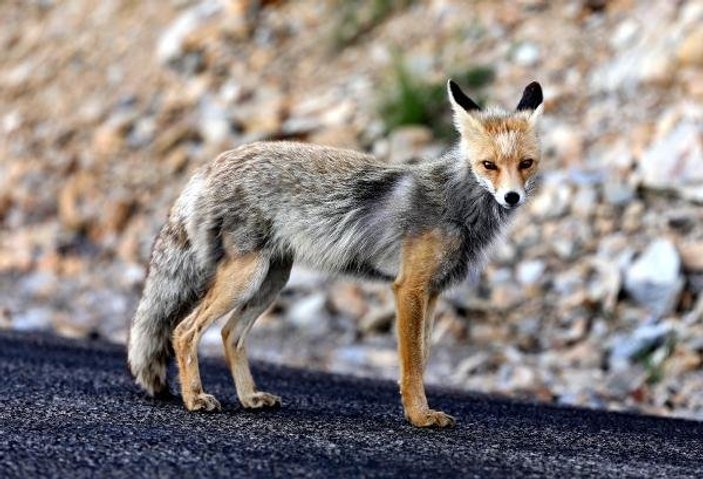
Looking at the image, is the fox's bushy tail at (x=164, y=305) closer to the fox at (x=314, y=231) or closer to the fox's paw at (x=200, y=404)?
the fox at (x=314, y=231)

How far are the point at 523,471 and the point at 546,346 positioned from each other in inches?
239

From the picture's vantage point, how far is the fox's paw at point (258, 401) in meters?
6.99

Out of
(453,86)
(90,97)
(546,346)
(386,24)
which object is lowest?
(546,346)

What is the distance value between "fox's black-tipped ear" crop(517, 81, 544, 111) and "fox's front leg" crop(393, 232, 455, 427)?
3.83 ft

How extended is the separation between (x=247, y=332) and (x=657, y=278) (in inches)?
213

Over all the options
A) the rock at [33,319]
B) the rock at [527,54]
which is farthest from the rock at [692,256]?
the rock at [33,319]

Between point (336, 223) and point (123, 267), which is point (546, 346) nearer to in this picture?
point (336, 223)

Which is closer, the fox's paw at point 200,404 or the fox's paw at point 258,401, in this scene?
the fox's paw at point 200,404

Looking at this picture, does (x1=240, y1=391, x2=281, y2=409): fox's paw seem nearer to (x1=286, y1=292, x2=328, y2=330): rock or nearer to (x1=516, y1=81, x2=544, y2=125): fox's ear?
(x1=516, y1=81, x2=544, y2=125): fox's ear

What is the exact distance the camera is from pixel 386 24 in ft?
55.7

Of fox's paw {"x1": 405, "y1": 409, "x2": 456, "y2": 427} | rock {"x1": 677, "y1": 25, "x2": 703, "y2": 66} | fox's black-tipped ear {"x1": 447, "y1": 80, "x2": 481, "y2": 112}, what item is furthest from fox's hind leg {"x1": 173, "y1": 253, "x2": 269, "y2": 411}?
rock {"x1": 677, "y1": 25, "x2": 703, "y2": 66}

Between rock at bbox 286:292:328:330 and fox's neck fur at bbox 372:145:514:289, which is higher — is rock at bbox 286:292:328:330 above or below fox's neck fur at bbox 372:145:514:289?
below

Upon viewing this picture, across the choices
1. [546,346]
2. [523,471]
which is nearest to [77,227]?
[546,346]

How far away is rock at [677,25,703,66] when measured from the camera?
13.2 metres
